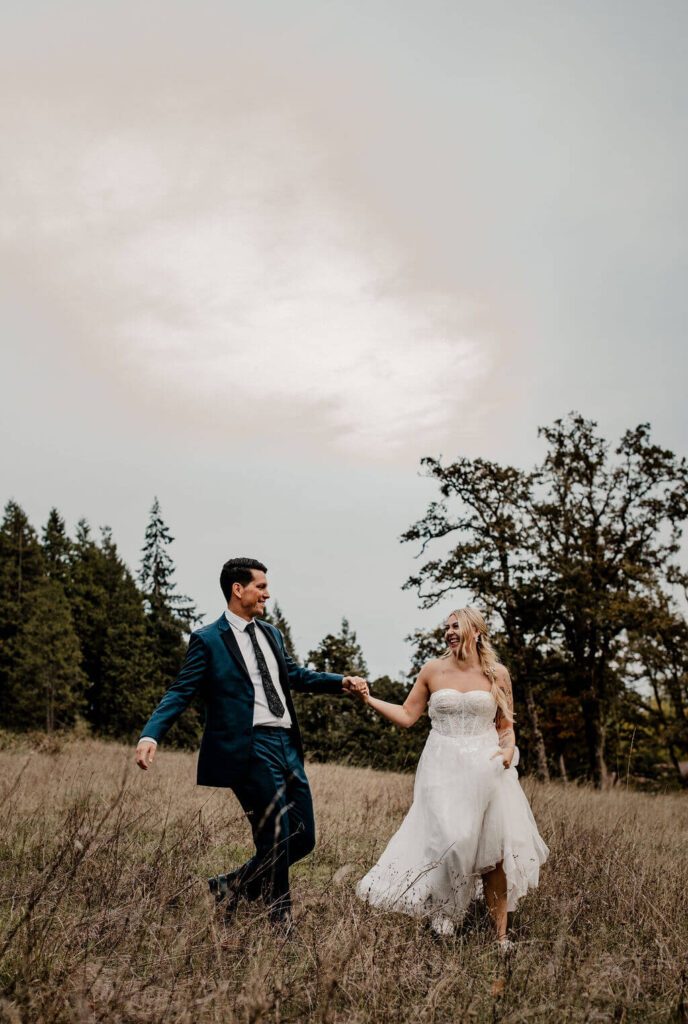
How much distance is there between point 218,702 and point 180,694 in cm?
22

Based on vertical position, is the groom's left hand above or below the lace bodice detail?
above

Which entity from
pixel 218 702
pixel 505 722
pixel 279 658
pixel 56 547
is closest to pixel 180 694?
pixel 218 702

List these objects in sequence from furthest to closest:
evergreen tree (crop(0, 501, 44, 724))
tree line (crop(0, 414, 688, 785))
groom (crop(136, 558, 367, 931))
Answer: evergreen tree (crop(0, 501, 44, 724)) < tree line (crop(0, 414, 688, 785)) < groom (crop(136, 558, 367, 931))

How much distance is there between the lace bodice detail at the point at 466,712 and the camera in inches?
198

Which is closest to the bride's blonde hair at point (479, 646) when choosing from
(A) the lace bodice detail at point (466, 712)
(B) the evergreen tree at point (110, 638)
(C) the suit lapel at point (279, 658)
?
(A) the lace bodice detail at point (466, 712)

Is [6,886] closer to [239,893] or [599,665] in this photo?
[239,893]

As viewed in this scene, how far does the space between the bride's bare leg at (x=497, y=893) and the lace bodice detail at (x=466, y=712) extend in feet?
2.68

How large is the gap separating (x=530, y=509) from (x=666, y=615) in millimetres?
4358

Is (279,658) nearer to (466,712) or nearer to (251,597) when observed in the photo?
(251,597)

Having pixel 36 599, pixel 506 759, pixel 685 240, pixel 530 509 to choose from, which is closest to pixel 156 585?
pixel 36 599

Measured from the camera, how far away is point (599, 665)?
20547 mm

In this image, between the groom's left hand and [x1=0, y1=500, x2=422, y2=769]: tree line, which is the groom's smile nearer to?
the groom's left hand

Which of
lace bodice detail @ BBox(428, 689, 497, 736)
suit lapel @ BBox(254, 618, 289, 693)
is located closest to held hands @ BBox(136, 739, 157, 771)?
suit lapel @ BBox(254, 618, 289, 693)

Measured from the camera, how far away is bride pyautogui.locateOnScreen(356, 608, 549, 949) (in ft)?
15.3
